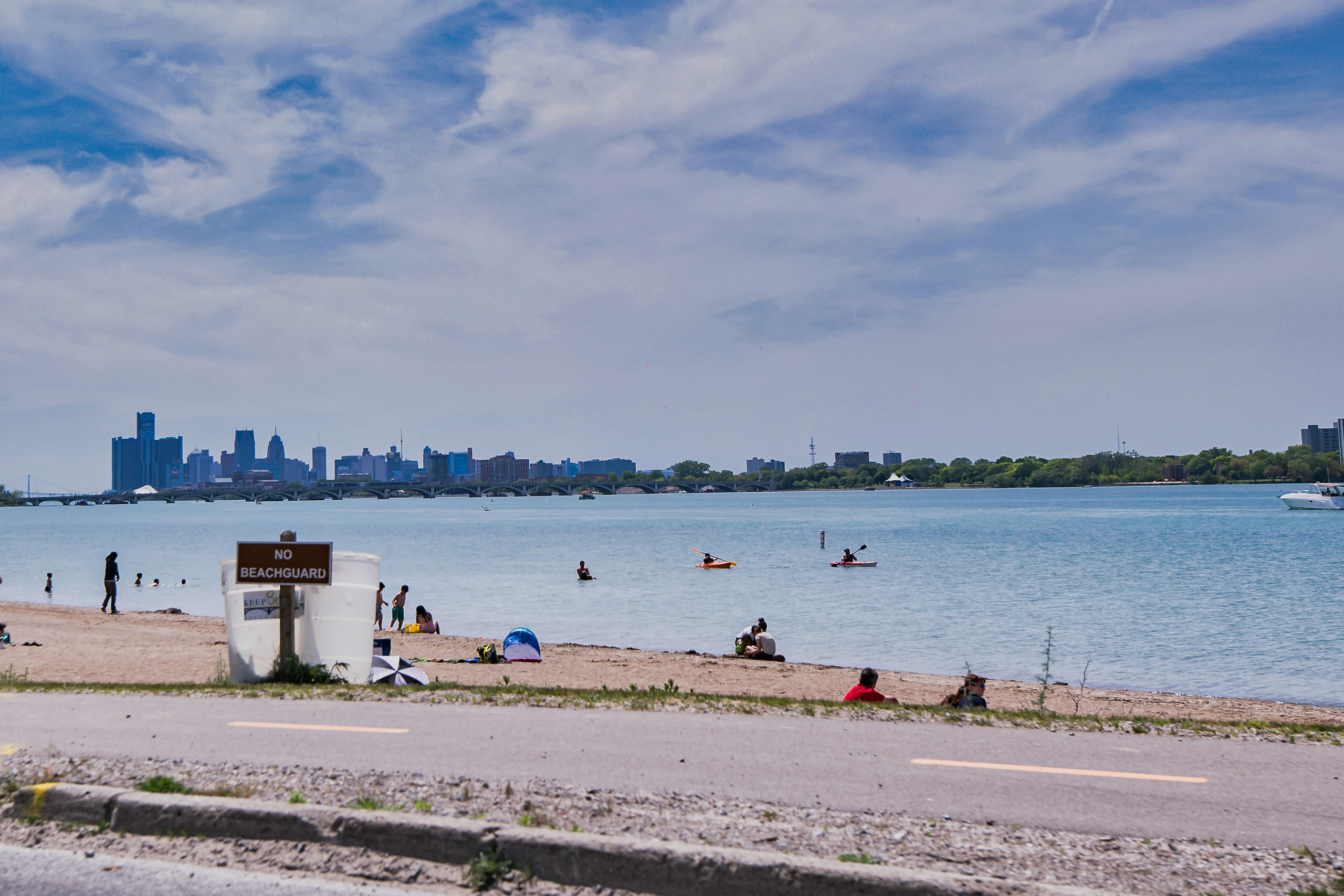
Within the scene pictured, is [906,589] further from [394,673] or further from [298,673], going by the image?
[298,673]

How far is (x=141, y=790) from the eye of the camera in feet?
21.6

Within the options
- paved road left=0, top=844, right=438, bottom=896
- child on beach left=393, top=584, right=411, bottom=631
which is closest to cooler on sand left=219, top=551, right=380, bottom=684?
paved road left=0, top=844, right=438, bottom=896

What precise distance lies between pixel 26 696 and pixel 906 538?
81.9 meters

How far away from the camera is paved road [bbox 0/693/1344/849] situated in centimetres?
664

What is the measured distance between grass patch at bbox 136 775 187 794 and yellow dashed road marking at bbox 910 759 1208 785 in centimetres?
588

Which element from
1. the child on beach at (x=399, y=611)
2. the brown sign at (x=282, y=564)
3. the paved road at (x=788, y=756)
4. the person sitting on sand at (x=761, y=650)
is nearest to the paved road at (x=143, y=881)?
the paved road at (x=788, y=756)

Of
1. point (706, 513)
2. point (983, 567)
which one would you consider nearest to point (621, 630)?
point (983, 567)

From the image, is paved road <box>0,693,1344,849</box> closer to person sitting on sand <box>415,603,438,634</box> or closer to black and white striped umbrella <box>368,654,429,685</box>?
black and white striped umbrella <box>368,654,429,685</box>

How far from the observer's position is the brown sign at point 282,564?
12.3 m

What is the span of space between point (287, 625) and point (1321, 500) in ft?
535

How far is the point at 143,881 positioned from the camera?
5332 millimetres

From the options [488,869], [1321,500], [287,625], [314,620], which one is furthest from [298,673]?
[1321,500]

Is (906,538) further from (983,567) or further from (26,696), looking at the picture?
(26,696)

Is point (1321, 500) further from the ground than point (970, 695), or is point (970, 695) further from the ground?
point (970, 695)
